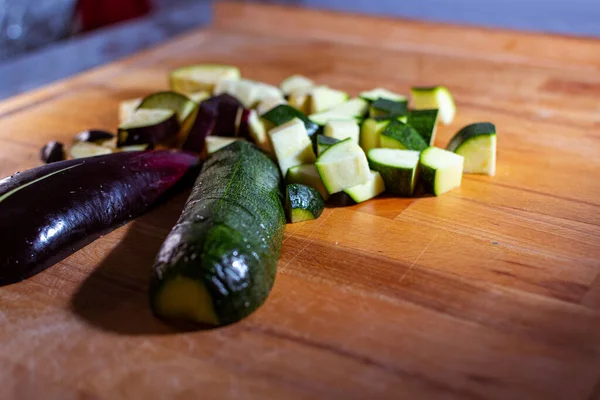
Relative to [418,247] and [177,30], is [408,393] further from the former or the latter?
[177,30]

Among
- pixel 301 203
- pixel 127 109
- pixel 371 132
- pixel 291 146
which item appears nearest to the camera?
pixel 301 203

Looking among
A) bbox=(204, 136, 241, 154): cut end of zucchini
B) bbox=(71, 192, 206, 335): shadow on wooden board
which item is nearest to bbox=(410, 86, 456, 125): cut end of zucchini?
bbox=(204, 136, 241, 154): cut end of zucchini

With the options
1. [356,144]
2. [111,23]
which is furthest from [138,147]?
[111,23]

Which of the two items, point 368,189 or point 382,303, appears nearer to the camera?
point 382,303

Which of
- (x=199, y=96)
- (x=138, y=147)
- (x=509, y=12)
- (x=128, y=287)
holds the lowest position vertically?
(x=128, y=287)

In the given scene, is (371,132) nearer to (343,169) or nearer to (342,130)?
(342,130)

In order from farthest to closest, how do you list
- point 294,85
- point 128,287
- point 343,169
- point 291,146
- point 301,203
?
point 294,85, point 291,146, point 343,169, point 301,203, point 128,287
